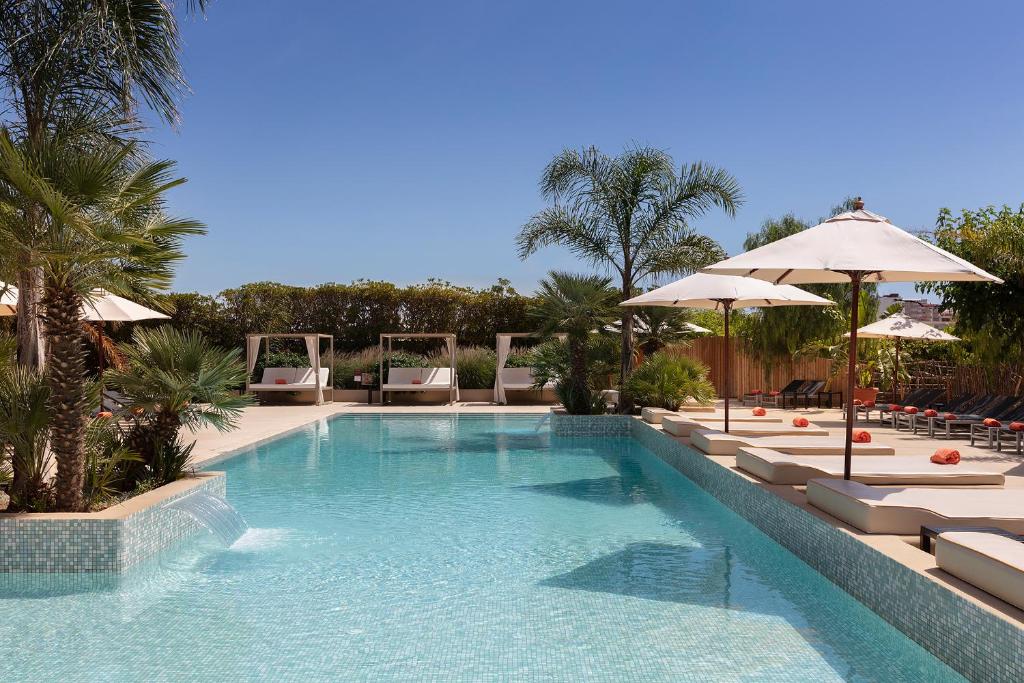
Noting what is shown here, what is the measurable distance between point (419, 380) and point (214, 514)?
1346cm

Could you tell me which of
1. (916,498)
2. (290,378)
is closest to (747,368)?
(290,378)

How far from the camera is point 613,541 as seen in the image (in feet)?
21.3

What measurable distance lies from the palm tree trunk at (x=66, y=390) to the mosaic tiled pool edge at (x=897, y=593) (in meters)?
4.81

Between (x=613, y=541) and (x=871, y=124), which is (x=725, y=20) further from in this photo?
(x=613, y=541)

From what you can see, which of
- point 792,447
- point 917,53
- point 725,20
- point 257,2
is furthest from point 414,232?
point 792,447

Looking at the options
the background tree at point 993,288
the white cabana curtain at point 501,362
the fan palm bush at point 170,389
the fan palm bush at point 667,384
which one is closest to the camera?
the fan palm bush at point 170,389

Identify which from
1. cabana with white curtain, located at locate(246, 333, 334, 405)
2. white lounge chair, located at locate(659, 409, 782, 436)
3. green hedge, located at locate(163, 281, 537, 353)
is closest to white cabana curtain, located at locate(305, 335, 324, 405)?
cabana with white curtain, located at locate(246, 333, 334, 405)

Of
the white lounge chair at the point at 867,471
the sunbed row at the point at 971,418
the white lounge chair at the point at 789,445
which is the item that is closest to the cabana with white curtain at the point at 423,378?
the sunbed row at the point at 971,418

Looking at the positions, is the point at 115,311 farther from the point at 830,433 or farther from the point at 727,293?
the point at 830,433

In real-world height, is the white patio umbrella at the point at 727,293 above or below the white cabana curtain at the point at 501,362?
above

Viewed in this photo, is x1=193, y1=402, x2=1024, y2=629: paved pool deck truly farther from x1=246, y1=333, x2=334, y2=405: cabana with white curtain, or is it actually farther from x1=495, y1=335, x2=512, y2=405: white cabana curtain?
x1=246, y1=333, x2=334, y2=405: cabana with white curtain

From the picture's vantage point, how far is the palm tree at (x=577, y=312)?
13.7 m

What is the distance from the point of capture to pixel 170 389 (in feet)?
21.5

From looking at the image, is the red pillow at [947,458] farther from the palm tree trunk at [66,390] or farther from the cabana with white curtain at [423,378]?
the cabana with white curtain at [423,378]
